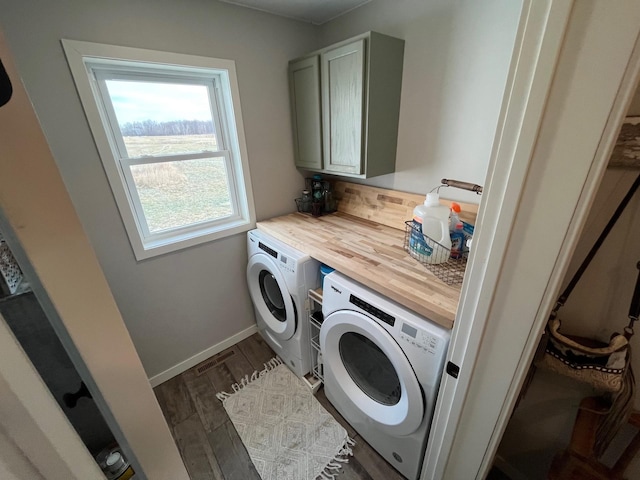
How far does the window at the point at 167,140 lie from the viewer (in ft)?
4.23

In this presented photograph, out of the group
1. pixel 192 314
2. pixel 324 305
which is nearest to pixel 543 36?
pixel 324 305

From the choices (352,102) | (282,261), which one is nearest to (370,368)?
(282,261)

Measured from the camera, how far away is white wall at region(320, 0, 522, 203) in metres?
1.18

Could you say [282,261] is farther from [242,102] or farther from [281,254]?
[242,102]

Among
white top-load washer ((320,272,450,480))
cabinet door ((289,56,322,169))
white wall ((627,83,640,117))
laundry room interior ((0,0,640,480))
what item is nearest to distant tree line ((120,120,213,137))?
laundry room interior ((0,0,640,480))

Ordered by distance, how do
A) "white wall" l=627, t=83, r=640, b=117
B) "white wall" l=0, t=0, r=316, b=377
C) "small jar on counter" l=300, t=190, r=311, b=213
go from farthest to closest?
"small jar on counter" l=300, t=190, r=311, b=213, "white wall" l=0, t=0, r=316, b=377, "white wall" l=627, t=83, r=640, b=117

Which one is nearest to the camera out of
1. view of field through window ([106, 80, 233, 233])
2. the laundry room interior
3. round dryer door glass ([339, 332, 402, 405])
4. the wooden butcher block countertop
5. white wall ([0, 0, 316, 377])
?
the laundry room interior

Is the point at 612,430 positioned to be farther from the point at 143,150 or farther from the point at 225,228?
the point at 143,150

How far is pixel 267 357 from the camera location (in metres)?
1.98

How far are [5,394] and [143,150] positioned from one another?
A: 1.59 meters

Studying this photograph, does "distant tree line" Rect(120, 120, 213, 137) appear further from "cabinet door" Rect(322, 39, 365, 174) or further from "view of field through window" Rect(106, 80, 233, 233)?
"cabinet door" Rect(322, 39, 365, 174)

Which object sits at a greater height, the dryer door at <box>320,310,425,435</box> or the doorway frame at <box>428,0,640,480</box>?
the doorway frame at <box>428,0,640,480</box>

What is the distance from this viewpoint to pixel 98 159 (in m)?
1.29

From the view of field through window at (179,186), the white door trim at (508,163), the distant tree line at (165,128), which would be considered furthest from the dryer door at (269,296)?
the white door trim at (508,163)
